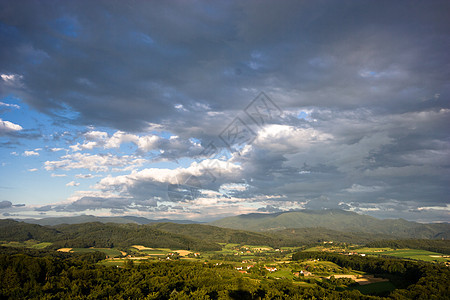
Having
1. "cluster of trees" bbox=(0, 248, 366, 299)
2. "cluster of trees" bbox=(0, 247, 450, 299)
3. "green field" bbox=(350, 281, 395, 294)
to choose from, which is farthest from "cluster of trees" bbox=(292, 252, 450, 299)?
"cluster of trees" bbox=(0, 248, 366, 299)

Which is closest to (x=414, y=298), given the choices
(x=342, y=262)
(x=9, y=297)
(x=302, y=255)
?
(x=9, y=297)

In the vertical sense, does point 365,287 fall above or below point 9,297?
below

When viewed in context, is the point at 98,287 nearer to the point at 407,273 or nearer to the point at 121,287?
the point at 121,287

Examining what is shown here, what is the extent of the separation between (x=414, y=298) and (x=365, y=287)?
36.2m

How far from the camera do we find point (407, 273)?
8650 centimetres

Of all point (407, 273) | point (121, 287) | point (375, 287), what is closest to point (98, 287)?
point (121, 287)

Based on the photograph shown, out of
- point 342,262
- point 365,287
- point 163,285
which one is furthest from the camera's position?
point 342,262

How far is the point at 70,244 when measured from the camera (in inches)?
7096

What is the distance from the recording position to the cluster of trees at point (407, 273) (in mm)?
47625

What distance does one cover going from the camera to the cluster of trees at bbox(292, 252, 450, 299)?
4762 centimetres

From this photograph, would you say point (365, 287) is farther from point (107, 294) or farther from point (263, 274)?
point (107, 294)

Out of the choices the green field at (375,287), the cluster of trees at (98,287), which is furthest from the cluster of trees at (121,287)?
the green field at (375,287)

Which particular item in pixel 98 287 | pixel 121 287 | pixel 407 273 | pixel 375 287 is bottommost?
pixel 375 287

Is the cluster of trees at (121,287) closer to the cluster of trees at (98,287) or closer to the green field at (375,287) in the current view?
the cluster of trees at (98,287)
